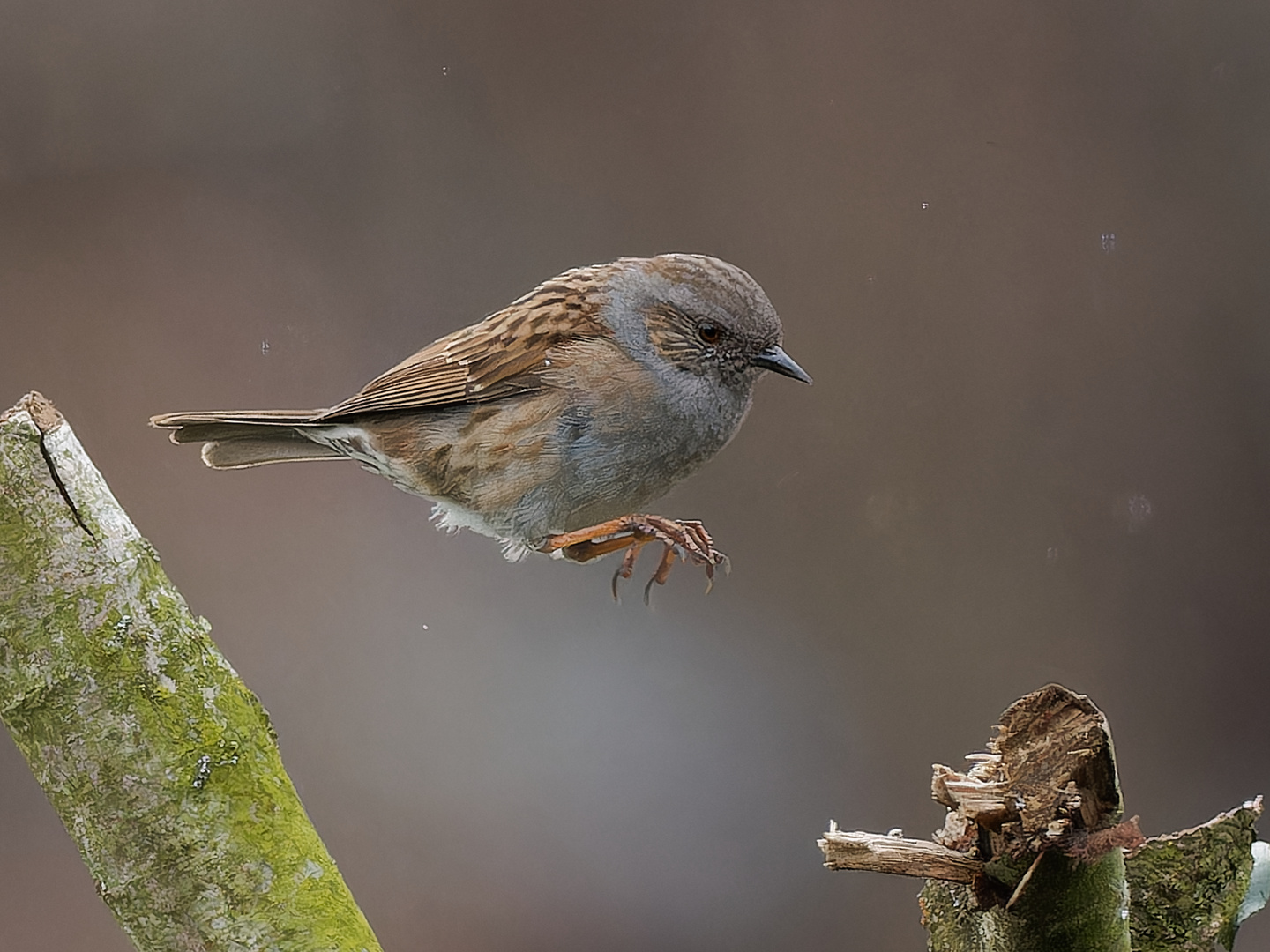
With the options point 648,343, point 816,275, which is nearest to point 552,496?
point 648,343

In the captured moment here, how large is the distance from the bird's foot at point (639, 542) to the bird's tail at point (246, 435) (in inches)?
16.4

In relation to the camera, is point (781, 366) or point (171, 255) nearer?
point (781, 366)

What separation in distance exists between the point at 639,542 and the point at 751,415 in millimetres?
315

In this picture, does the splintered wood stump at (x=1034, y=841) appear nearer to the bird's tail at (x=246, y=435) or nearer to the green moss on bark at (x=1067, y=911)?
the green moss on bark at (x=1067, y=911)

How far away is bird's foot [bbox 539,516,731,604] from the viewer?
158 cm

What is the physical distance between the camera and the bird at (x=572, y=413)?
1.61m

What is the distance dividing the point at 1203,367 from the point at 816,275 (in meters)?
0.72

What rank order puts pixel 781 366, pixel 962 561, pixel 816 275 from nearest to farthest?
1. pixel 781 366
2. pixel 816 275
3. pixel 962 561

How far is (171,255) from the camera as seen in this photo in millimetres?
1811

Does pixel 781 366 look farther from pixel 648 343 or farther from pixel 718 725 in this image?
pixel 718 725

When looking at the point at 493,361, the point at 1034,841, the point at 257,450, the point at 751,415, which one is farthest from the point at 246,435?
the point at 1034,841

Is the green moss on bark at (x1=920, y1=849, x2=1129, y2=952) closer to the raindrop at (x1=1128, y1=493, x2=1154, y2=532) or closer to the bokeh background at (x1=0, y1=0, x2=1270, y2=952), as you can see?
the bokeh background at (x1=0, y1=0, x2=1270, y2=952)

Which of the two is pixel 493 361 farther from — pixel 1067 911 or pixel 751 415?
pixel 1067 911

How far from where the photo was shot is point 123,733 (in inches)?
46.6
